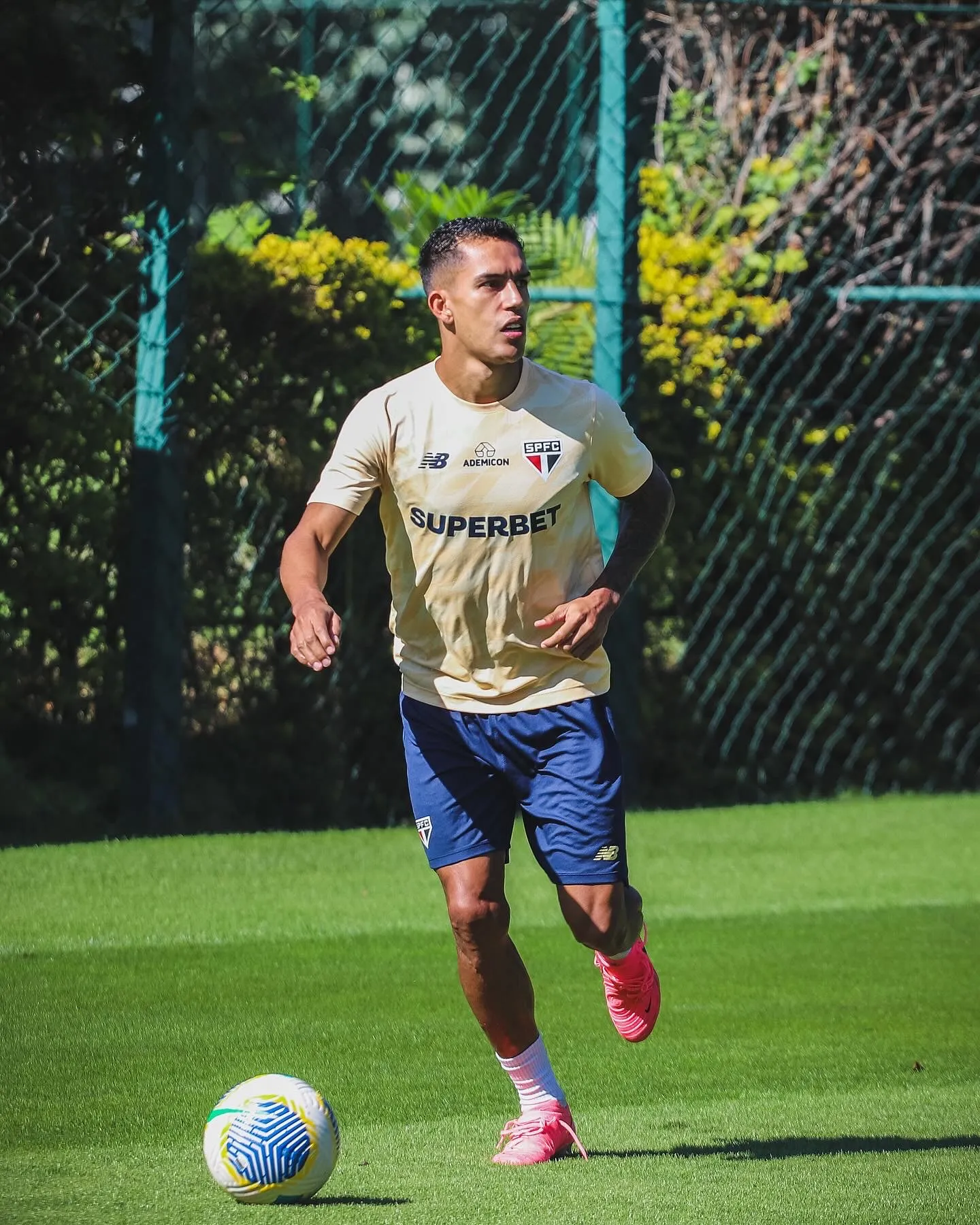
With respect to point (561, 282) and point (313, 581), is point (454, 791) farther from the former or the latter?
point (561, 282)

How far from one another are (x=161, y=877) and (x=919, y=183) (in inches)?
216

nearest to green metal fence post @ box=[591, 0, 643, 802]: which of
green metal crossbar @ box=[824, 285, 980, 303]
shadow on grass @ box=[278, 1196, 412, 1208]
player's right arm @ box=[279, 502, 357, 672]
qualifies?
green metal crossbar @ box=[824, 285, 980, 303]

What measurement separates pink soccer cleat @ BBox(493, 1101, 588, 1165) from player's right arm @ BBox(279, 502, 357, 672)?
1078 millimetres

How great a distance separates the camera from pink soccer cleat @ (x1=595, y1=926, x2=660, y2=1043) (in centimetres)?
432

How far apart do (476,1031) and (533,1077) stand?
1013mm

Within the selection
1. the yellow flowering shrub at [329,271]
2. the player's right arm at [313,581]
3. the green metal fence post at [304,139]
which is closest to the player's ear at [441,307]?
the player's right arm at [313,581]

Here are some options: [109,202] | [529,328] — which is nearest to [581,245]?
[529,328]

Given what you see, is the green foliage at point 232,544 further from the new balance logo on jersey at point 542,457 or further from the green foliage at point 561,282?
the new balance logo on jersey at point 542,457

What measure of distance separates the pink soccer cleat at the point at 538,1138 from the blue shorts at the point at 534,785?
1.68 ft

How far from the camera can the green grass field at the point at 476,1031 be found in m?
3.59

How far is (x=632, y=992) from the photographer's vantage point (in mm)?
4344

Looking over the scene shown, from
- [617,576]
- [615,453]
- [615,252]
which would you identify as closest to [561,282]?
[615,252]

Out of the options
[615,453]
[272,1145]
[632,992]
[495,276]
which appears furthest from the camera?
[632,992]

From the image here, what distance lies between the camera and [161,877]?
686 centimetres
